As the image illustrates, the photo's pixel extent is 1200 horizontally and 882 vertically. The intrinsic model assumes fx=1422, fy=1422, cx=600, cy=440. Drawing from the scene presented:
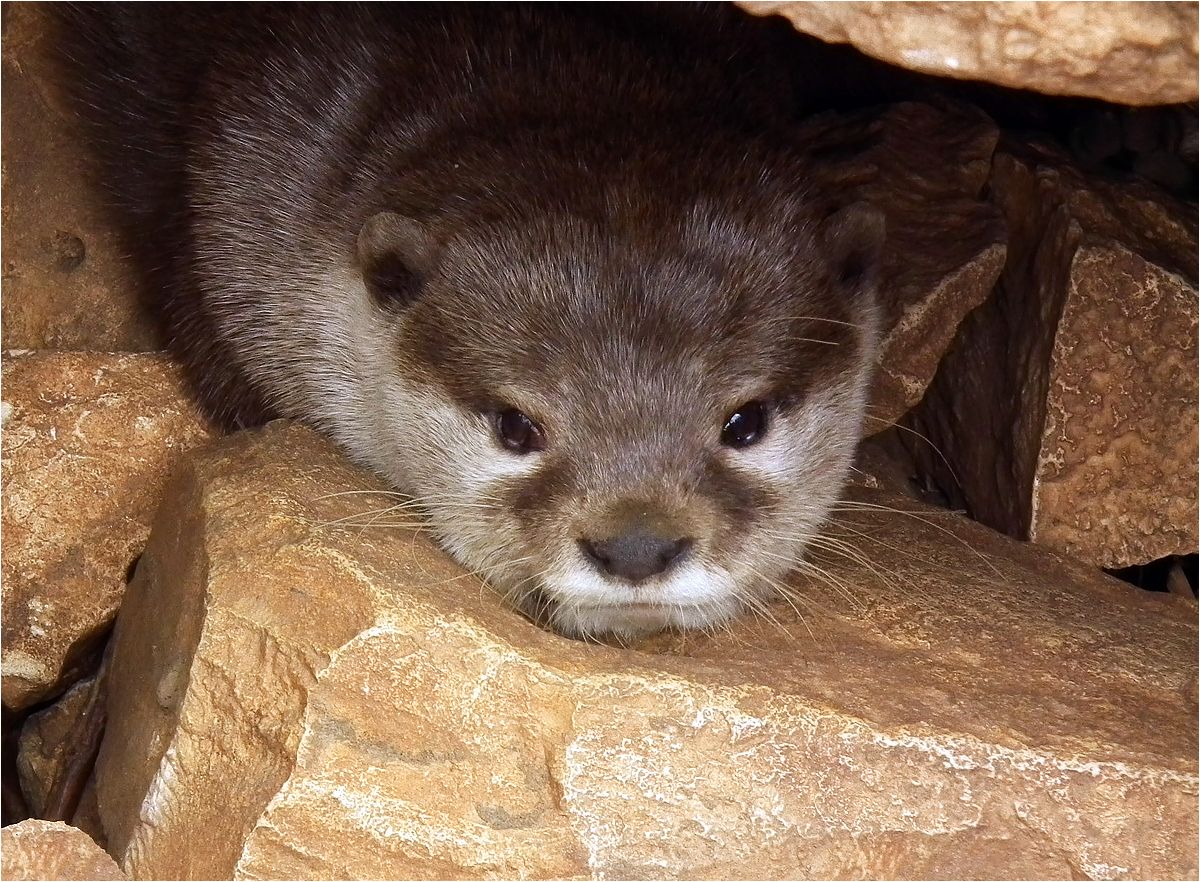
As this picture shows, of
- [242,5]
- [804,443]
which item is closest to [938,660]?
[804,443]

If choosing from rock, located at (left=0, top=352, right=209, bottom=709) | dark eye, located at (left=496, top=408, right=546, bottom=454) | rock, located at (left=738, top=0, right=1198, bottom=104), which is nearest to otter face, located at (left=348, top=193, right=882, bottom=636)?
dark eye, located at (left=496, top=408, right=546, bottom=454)

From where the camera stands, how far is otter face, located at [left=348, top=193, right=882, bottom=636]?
8.33 feet

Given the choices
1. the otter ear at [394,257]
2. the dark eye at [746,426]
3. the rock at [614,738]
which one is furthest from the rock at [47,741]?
the dark eye at [746,426]

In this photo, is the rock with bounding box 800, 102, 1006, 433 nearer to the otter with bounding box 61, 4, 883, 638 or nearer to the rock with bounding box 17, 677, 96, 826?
the otter with bounding box 61, 4, 883, 638

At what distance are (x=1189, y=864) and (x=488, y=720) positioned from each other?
1.12 m

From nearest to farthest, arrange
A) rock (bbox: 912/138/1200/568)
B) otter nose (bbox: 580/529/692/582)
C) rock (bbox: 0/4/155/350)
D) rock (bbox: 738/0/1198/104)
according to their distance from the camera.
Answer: rock (bbox: 738/0/1198/104), otter nose (bbox: 580/529/692/582), rock (bbox: 912/138/1200/568), rock (bbox: 0/4/155/350)

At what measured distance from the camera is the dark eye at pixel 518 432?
265 centimetres

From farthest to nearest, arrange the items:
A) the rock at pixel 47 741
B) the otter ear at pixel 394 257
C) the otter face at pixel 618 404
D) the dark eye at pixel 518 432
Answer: the rock at pixel 47 741, the otter ear at pixel 394 257, the dark eye at pixel 518 432, the otter face at pixel 618 404

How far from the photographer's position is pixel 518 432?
8.79ft

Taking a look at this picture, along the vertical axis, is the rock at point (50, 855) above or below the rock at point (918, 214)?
below

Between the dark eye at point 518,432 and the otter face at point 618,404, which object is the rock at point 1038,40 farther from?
the dark eye at point 518,432

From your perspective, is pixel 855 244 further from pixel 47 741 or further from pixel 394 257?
pixel 47 741

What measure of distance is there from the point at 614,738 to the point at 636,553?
0.32 meters

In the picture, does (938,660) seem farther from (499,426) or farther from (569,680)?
(499,426)
